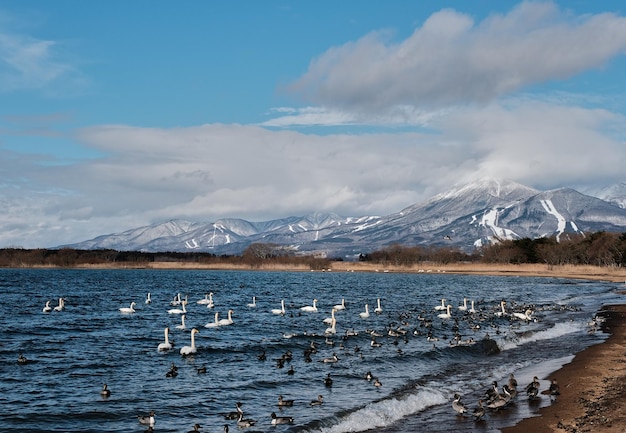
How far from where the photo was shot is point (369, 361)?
32.5m

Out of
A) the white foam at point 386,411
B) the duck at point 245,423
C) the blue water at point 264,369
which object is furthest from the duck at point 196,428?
the white foam at point 386,411

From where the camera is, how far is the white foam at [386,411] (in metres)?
20.4

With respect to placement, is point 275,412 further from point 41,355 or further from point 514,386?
point 41,355

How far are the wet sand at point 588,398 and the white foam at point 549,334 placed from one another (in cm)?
555

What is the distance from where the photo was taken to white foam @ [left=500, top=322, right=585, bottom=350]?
38969 mm

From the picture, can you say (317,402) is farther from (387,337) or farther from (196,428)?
(387,337)

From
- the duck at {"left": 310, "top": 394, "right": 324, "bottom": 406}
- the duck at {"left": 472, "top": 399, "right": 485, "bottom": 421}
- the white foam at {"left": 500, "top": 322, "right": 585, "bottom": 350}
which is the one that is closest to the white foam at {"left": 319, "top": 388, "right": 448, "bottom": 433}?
the duck at {"left": 310, "top": 394, "right": 324, "bottom": 406}

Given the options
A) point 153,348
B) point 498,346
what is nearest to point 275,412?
point 153,348

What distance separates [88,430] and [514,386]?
15471 mm

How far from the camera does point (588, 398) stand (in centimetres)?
2192

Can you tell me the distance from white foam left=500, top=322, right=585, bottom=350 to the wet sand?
5.55m

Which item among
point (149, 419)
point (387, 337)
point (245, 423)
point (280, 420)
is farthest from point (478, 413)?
point (387, 337)

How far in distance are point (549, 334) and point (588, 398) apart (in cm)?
2157

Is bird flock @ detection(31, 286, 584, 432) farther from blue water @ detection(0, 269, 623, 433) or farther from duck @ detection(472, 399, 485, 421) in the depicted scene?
blue water @ detection(0, 269, 623, 433)
